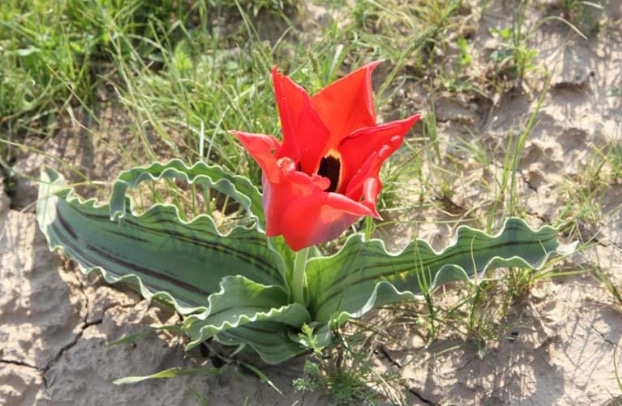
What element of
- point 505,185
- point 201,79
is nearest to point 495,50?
point 505,185

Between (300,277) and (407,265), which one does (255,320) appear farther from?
(407,265)

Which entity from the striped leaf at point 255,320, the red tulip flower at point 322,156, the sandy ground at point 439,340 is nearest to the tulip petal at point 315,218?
the red tulip flower at point 322,156

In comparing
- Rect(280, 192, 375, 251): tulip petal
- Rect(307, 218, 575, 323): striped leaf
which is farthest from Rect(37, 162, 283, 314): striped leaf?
Rect(280, 192, 375, 251): tulip petal

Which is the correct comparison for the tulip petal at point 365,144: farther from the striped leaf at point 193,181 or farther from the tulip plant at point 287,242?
the striped leaf at point 193,181

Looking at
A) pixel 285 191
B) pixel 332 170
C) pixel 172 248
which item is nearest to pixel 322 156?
pixel 332 170

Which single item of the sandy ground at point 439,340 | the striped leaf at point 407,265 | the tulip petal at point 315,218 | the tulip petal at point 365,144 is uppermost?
the tulip petal at point 365,144

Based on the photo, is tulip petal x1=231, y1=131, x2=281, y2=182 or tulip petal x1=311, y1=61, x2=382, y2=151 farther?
tulip petal x1=311, y1=61, x2=382, y2=151

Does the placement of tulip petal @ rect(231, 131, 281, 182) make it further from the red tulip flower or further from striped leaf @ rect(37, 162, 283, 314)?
striped leaf @ rect(37, 162, 283, 314)
